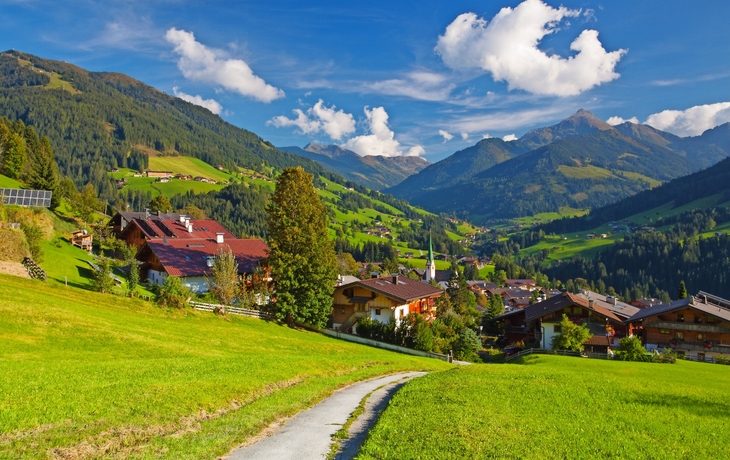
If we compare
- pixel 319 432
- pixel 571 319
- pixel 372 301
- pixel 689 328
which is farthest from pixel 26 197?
pixel 689 328

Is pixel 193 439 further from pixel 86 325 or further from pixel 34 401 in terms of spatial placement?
pixel 86 325

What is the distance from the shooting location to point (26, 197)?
6412 cm

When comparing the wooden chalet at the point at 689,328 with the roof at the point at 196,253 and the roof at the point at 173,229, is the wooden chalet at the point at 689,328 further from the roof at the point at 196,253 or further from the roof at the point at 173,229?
the roof at the point at 173,229

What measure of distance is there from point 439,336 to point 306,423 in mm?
38796

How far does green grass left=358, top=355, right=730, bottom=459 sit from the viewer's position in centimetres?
1185

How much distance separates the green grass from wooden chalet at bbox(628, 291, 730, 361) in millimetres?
52780

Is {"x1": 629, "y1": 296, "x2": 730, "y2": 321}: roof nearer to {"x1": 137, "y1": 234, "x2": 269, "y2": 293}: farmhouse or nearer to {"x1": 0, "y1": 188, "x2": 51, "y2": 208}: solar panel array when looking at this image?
{"x1": 137, "y1": 234, "x2": 269, "y2": 293}: farmhouse

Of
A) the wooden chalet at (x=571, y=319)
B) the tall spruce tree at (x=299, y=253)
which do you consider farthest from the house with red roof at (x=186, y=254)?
the wooden chalet at (x=571, y=319)

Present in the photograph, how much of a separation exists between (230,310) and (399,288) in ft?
82.0

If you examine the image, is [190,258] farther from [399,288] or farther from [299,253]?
[399,288]

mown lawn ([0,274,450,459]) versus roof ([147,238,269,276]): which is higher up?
roof ([147,238,269,276])

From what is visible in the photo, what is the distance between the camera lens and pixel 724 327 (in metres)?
65.8

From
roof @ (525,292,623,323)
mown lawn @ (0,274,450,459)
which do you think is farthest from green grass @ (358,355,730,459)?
roof @ (525,292,623,323)

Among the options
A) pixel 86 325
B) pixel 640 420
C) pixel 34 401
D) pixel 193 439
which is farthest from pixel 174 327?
pixel 640 420
